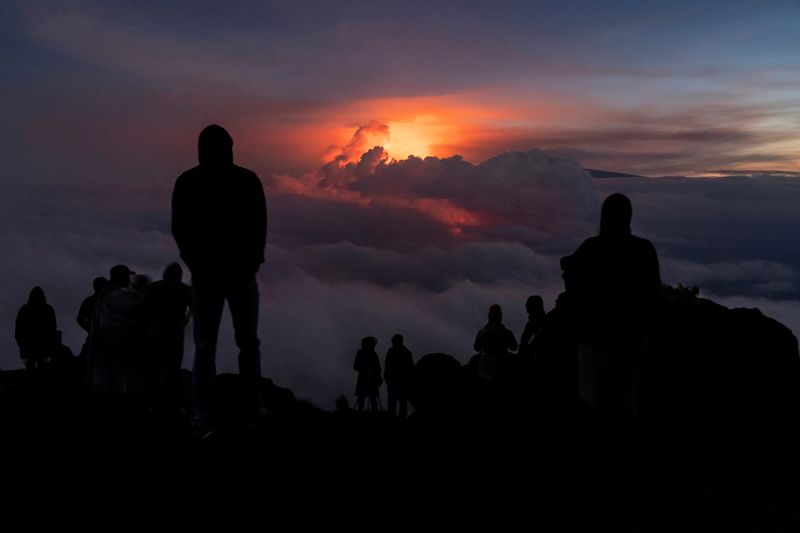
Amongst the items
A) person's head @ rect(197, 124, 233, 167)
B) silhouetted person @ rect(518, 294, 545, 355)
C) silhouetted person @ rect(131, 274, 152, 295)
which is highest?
person's head @ rect(197, 124, 233, 167)

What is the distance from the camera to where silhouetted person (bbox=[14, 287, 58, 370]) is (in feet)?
47.3

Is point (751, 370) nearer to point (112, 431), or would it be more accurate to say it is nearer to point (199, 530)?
point (199, 530)

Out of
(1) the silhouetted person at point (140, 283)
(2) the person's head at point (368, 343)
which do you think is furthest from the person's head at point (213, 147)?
(2) the person's head at point (368, 343)

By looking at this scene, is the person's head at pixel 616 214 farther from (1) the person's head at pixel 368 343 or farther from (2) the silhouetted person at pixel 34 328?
(2) the silhouetted person at pixel 34 328

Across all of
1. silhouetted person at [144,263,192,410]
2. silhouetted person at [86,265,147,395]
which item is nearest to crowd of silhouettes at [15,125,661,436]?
silhouetted person at [144,263,192,410]

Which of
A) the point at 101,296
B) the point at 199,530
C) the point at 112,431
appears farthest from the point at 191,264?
the point at 101,296

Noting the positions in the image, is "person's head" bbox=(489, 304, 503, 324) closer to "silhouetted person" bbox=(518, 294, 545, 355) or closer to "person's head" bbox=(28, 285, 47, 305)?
"silhouetted person" bbox=(518, 294, 545, 355)

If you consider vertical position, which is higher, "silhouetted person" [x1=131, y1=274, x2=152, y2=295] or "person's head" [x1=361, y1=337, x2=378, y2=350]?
"silhouetted person" [x1=131, y1=274, x2=152, y2=295]

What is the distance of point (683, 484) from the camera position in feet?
19.4

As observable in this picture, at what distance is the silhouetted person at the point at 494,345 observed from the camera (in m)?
11.7

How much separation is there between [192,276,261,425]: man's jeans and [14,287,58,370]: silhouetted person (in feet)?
31.1

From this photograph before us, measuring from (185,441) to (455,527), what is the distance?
2.91 meters

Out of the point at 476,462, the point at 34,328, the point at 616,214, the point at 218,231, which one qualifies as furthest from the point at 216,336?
the point at 34,328

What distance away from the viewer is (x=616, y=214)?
5.67m
